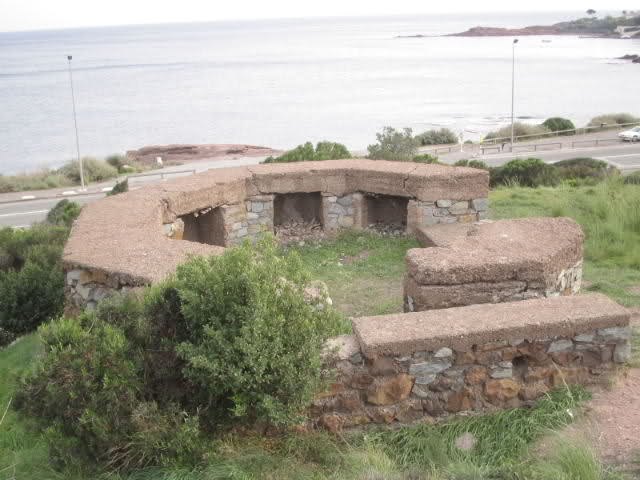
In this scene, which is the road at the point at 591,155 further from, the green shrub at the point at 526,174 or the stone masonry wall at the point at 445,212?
the stone masonry wall at the point at 445,212

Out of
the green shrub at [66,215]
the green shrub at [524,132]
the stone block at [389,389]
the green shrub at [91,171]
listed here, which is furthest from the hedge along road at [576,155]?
the stone block at [389,389]

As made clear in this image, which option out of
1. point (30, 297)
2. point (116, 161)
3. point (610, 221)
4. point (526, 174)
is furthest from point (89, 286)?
point (116, 161)

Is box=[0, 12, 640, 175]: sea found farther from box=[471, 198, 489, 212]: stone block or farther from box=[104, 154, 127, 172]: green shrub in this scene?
box=[471, 198, 489, 212]: stone block

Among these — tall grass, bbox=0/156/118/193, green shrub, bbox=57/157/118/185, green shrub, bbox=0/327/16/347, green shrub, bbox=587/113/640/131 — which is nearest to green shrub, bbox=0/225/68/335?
green shrub, bbox=0/327/16/347

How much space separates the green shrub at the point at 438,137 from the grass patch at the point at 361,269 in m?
36.8

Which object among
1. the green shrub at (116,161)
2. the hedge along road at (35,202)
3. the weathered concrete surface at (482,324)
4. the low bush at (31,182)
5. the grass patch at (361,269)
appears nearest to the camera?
the weathered concrete surface at (482,324)

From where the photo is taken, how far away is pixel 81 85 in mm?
100438

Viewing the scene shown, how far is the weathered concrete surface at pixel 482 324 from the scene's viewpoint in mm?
4453

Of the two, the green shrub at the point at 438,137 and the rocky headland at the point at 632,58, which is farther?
the rocky headland at the point at 632,58

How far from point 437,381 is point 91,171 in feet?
116

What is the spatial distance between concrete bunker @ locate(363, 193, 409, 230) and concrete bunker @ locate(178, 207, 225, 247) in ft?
7.00

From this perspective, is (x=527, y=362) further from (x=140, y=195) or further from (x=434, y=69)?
(x=434, y=69)

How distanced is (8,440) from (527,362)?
12.4 ft

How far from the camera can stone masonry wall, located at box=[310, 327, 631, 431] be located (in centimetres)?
451
